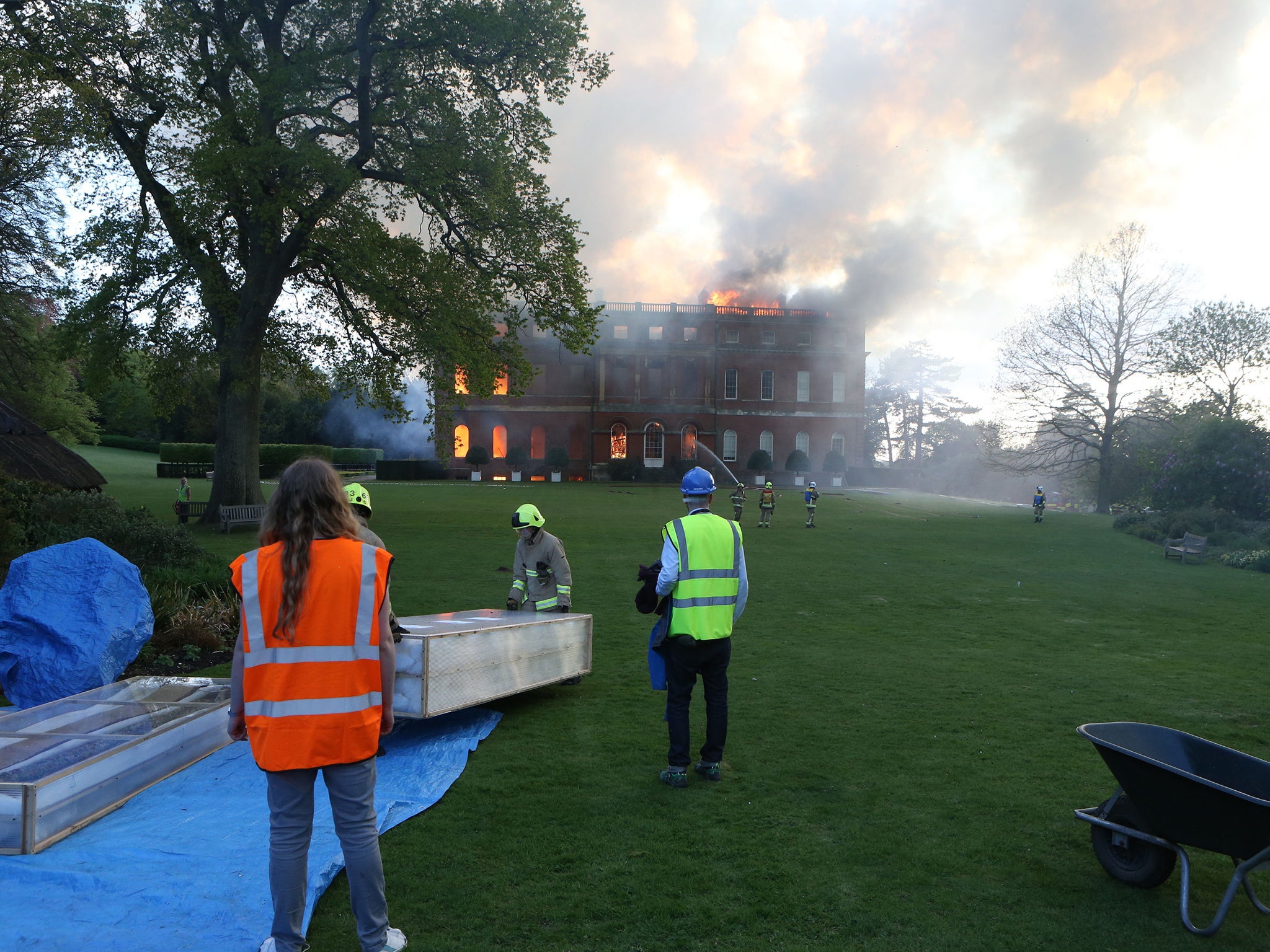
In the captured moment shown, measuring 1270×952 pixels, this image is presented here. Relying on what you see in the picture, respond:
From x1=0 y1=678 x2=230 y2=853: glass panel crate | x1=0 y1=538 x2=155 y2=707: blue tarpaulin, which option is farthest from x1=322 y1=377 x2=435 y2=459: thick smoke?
x1=0 y1=678 x2=230 y2=853: glass panel crate

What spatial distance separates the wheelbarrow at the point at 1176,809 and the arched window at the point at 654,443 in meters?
57.2

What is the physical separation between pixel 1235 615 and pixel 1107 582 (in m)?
3.67

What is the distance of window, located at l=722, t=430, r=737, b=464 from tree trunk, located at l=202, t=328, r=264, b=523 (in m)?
42.9

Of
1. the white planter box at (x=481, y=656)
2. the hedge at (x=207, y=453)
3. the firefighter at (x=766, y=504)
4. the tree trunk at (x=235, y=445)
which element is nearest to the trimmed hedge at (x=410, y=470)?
the hedge at (x=207, y=453)

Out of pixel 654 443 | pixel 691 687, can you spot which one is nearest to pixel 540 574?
pixel 691 687

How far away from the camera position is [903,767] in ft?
20.2

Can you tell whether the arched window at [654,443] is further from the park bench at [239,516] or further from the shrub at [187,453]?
the park bench at [239,516]

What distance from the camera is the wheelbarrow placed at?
379 centimetres

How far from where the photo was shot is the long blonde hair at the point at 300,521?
3172 mm

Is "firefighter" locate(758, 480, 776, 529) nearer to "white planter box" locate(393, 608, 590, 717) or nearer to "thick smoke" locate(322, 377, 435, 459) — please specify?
"white planter box" locate(393, 608, 590, 717)

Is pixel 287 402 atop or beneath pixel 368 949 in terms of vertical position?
atop

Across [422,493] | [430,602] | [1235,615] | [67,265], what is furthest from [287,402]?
[1235,615]

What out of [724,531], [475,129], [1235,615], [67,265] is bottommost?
[1235,615]

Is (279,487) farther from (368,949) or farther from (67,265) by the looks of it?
(67,265)
